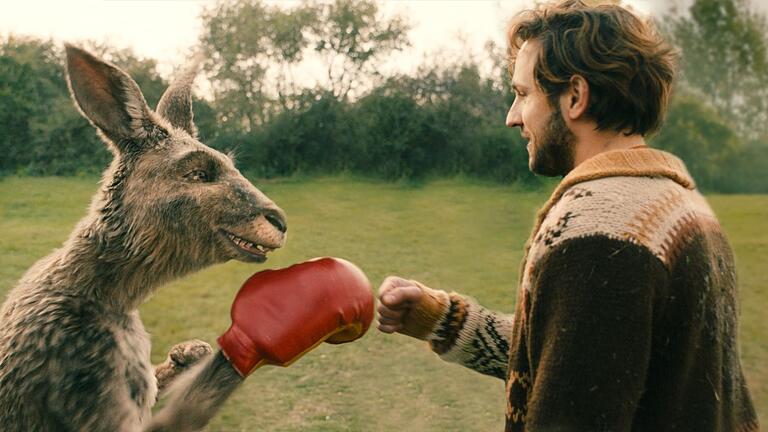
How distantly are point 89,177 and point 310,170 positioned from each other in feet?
12.3

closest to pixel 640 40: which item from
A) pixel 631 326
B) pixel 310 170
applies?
pixel 631 326

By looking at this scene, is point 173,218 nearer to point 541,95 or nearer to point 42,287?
point 42,287

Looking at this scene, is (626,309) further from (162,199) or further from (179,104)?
(179,104)

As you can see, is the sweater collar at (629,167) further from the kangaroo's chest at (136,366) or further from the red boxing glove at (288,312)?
the kangaroo's chest at (136,366)

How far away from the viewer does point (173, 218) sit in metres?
2.07

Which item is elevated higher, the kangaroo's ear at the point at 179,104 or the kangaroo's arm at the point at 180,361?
the kangaroo's ear at the point at 179,104

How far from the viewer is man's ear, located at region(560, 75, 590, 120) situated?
5.89 feet

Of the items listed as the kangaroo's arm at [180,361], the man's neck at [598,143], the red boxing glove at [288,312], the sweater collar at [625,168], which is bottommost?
the kangaroo's arm at [180,361]

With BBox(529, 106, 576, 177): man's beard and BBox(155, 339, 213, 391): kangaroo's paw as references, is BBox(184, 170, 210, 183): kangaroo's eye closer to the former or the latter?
BBox(155, 339, 213, 391): kangaroo's paw

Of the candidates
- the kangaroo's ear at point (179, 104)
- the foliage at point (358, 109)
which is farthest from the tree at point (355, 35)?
the kangaroo's ear at point (179, 104)

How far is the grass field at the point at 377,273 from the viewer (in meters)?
6.11

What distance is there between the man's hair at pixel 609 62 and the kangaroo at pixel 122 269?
0.84 meters

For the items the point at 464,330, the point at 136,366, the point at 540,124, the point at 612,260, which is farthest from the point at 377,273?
the point at 612,260

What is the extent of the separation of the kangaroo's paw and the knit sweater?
96 centimetres
